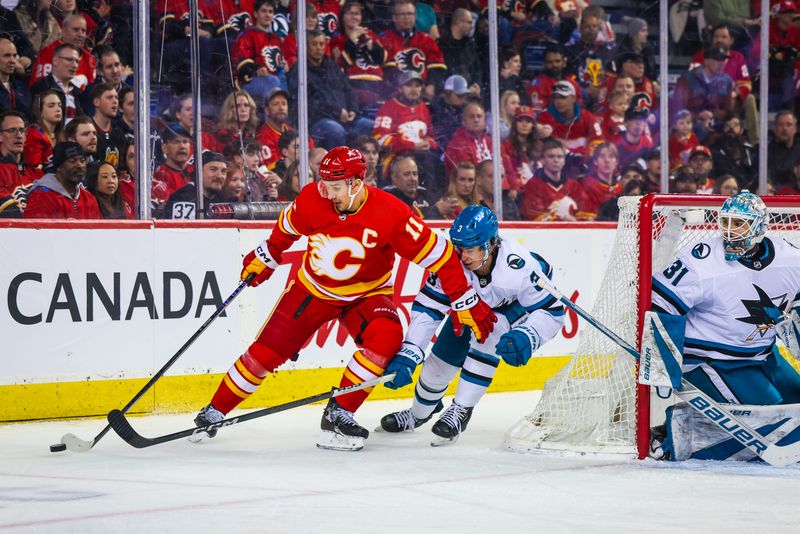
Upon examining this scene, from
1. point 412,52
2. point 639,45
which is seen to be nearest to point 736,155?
point 639,45

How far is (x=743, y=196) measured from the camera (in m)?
3.71

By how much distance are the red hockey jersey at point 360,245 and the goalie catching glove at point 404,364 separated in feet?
0.85

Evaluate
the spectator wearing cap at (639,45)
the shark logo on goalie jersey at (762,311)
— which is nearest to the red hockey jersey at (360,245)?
the shark logo on goalie jersey at (762,311)

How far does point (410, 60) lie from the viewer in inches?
257

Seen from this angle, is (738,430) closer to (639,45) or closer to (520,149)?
(520,149)

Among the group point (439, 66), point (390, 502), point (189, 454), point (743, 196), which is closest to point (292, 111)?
point (439, 66)

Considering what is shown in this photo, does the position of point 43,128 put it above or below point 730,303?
above

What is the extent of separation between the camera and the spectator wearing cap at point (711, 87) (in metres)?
7.47

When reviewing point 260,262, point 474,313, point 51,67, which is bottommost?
point 474,313

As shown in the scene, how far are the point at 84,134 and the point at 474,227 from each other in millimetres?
2178

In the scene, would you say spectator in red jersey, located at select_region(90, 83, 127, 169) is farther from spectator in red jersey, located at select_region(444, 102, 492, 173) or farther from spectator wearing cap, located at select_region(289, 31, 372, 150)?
spectator in red jersey, located at select_region(444, 102, 492, 173)

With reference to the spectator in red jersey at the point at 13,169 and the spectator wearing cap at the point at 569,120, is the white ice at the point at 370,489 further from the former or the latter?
the spectator wearing cap at the point at 569,120

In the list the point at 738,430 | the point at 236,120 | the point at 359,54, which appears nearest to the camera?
the point at 738,430

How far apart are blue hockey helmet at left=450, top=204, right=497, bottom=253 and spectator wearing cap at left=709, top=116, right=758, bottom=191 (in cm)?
383
